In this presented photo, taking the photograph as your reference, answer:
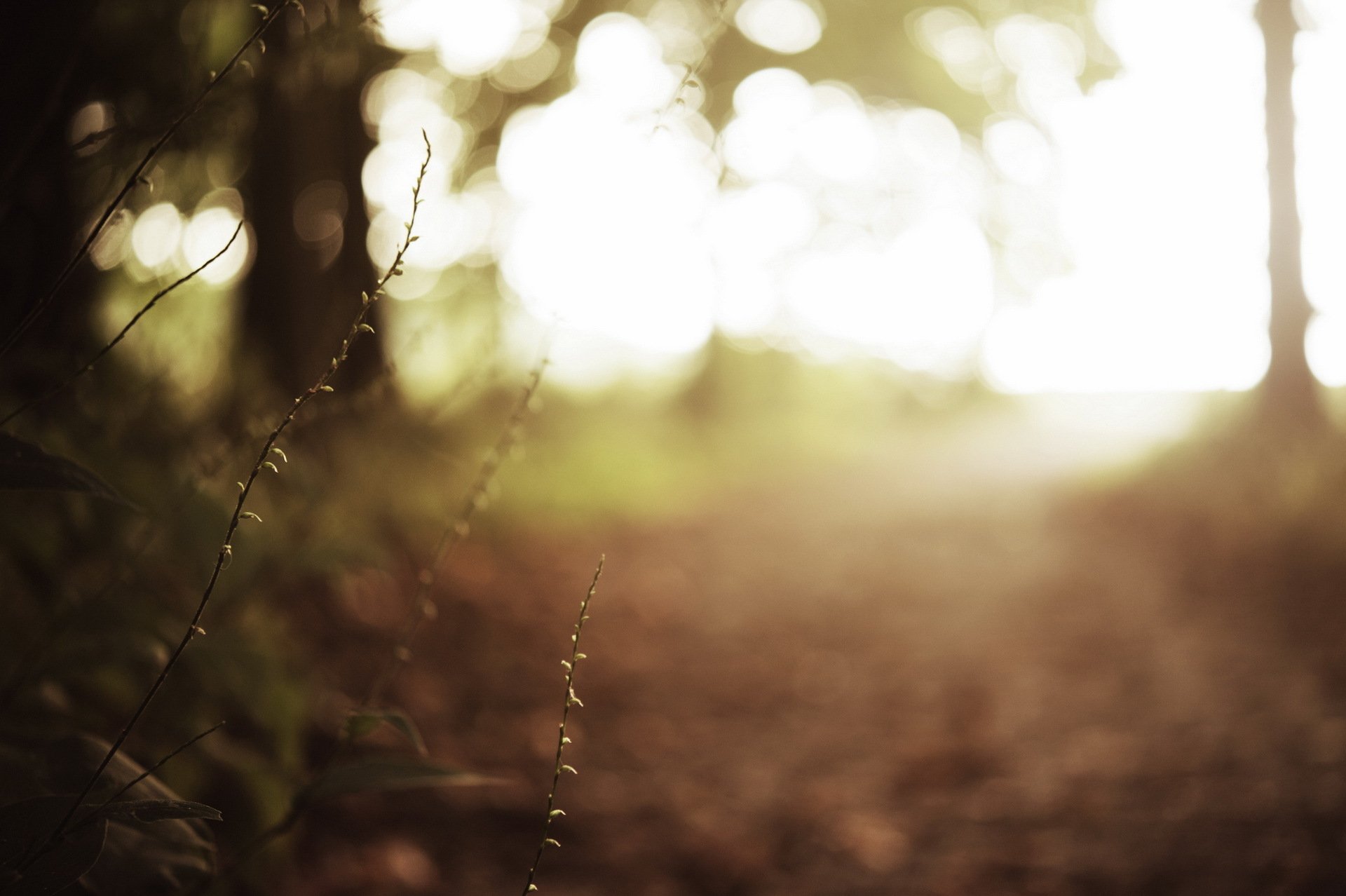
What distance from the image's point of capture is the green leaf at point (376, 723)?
997mm

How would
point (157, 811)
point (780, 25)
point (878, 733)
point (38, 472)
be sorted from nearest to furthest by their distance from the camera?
point (157, 811) → point (38, 472) → point (878, 733) → point (780, 25)

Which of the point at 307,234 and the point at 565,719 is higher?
the point at 307,234

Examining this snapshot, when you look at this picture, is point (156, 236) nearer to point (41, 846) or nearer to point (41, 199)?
point (41, 199)

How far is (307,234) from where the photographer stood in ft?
16.6

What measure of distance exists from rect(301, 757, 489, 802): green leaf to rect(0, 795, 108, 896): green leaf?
0.96ft

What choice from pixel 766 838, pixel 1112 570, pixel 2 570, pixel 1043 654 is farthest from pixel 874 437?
pixel 2 570

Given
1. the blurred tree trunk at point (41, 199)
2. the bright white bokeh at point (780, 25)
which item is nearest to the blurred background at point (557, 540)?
the blurred tree trunk at point (41, 199)

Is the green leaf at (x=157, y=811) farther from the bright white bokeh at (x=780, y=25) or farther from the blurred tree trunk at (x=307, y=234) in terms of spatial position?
the bright white bokeh at (x=780, y=25)

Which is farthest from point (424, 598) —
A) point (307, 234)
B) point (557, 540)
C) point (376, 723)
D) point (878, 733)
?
point (557, 540)

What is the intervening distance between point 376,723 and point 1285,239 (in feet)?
21.2

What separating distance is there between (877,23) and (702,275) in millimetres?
3663

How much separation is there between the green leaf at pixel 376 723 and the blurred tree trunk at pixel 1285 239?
6089 mm

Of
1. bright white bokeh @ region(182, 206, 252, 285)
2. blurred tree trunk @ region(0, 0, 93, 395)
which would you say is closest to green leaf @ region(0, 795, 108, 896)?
blurred tree trunk @ region(0, 0, 93, 395)

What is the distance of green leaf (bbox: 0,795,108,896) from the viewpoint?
0.74 meters
